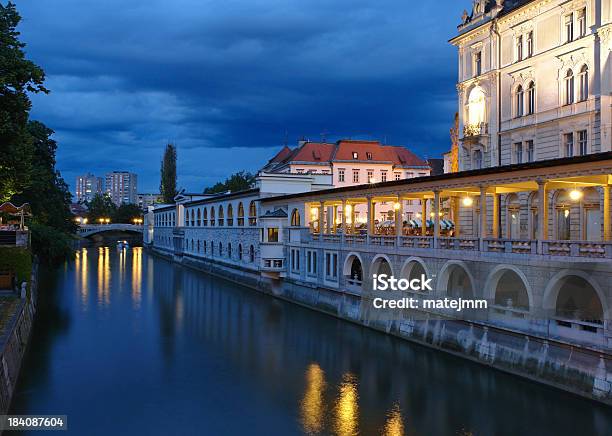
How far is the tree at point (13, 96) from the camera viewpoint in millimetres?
24328

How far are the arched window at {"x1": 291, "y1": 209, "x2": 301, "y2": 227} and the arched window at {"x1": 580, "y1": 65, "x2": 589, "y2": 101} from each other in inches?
838

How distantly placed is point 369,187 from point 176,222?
59.6m

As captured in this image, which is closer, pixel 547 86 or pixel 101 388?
pixel 101 388

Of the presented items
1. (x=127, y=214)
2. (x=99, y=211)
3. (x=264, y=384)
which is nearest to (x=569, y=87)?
(x=264, y=384)

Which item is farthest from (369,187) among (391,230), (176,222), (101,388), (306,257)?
(176,222)

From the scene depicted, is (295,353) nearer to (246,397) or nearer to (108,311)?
(246,397)

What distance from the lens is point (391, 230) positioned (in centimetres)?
4675

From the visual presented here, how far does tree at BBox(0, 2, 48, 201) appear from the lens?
24328mm

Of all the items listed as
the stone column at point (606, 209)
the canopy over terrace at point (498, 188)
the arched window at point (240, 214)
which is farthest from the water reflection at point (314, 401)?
the arched window at point (240, 214)

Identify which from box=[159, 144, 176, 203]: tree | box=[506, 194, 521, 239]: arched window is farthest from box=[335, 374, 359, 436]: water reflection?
box=[159, 144, 176, 203]: tree

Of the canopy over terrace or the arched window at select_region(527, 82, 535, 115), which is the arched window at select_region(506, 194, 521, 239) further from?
the arched window at select_region(527, 82, 535, 115)

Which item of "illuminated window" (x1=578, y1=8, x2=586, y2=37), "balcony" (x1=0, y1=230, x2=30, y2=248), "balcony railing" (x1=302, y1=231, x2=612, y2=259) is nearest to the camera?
"balcony railing" (x1=302, y1=231, x2=612, y2=259)

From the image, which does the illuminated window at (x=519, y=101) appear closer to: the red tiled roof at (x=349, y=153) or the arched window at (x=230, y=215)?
the arched window at (x=230, y=215)

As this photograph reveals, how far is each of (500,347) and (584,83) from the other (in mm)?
15966
